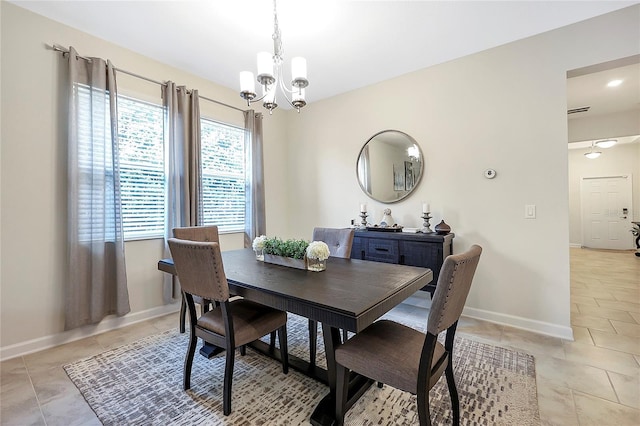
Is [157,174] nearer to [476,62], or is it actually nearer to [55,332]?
[55,332]

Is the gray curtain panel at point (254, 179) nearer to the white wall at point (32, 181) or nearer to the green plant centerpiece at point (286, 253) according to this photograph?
the white wall at point (32, 181)

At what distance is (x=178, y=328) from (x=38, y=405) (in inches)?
42.9

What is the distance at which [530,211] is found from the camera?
263 cm

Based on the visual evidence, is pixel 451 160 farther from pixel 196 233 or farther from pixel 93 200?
pixel 93 200

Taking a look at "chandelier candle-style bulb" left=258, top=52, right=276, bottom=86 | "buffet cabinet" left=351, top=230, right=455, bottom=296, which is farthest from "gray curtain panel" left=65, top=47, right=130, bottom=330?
"buffet cabinet" left=351, top=230, right=455, bottom=296

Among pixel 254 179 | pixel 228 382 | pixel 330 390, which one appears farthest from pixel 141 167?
pixel 330 390

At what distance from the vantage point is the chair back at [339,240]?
233 centimetres

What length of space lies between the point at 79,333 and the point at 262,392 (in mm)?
1965

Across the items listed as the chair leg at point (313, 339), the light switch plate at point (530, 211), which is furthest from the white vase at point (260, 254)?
the light switch plate at point (530, 211)

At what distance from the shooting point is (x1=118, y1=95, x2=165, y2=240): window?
2.78 metres

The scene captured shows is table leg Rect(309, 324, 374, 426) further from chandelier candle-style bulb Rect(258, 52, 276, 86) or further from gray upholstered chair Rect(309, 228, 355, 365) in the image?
chandelier candle-style bulb Rect(258, 52, 276, 86)

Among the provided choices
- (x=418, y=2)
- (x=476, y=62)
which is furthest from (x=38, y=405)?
(x=476, y=62)

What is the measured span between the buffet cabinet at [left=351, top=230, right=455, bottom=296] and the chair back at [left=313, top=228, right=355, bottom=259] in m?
A: 0.80

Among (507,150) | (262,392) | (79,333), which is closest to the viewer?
(262,392)
